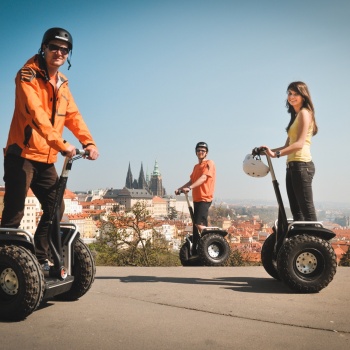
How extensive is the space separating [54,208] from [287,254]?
2.10 meters

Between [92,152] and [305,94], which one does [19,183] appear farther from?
[305,94]

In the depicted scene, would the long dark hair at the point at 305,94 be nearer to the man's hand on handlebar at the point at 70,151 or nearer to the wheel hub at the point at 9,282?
the man's hand on handlebar at the point at 70,151

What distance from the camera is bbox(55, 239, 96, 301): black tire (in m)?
3.31

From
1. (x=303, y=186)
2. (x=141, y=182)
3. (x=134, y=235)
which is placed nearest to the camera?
(x=303, y=186)

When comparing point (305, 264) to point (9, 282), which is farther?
point (305, 264)

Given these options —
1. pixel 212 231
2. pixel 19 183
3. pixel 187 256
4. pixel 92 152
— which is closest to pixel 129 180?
pixel 187 256

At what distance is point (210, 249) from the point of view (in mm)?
6578

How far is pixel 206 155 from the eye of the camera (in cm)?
693

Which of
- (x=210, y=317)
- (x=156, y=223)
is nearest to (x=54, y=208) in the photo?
(x=210, y=317)

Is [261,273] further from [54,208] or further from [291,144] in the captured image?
[54,208]

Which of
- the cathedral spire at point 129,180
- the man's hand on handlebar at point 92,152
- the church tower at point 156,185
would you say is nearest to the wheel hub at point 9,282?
the man's hand on handlebar at point 92,152

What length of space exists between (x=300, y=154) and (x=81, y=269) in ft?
7.64

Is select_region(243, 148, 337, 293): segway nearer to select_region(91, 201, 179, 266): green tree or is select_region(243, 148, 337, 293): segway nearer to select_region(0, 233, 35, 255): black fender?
select_region(0, 233, 35, 255): black fender

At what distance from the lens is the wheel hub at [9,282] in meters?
2.78
